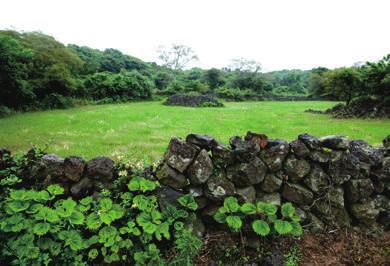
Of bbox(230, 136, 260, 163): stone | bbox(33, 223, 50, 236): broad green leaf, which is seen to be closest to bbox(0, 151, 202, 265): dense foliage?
bbox(33, 223, 50, 236): broad green leaf

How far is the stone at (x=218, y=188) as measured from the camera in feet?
11.0

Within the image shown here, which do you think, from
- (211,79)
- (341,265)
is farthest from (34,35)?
(211,79)

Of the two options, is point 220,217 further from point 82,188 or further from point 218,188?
point 82,188

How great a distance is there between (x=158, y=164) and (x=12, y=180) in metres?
1.84

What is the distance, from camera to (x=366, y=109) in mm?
16172

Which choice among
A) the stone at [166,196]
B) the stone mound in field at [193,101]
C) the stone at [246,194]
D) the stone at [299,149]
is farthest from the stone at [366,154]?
the stone mound in field at [193,101]

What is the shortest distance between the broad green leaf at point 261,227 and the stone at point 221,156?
88 centimetres

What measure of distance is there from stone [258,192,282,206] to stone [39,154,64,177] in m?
2.76

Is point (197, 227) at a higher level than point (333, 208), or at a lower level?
lower

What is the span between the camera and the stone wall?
3.40 meters

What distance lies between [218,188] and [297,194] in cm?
115

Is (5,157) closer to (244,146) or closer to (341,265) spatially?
(244,146)

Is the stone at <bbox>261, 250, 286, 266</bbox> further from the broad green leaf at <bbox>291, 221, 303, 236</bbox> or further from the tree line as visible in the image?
the tree line

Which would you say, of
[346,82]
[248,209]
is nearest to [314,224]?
[248,209]
